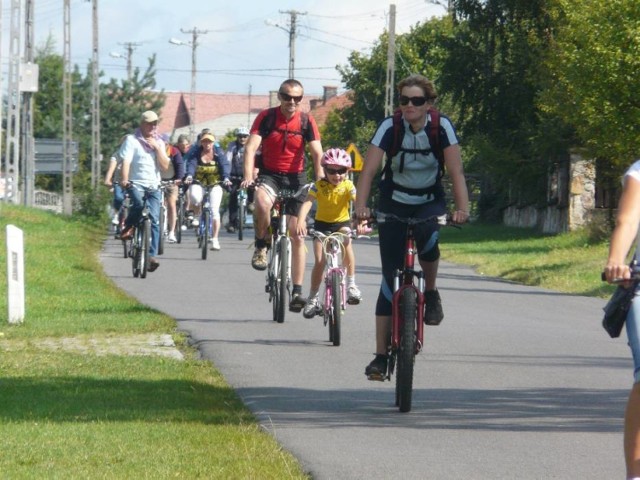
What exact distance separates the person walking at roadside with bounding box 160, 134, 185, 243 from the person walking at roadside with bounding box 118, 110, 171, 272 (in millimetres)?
727

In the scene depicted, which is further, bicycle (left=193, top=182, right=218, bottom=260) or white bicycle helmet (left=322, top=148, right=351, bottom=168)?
bicycle (left=193, top=182, right=218, bottom=260)

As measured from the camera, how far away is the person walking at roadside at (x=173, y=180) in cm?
2272

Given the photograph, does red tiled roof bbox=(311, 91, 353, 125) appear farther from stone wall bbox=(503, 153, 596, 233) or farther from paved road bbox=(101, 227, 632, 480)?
paved road bbox=(101, 227, 632, 480)

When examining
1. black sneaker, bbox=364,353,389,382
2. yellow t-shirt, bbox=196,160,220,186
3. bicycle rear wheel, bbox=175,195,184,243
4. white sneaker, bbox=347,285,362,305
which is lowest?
bicycle rear wheel, bbox=175,195,184,243

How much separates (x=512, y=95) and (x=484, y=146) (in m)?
3.93

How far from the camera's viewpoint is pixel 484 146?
1804 inches

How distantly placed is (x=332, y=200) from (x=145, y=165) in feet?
21.2

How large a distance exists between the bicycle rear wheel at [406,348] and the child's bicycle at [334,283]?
11.2 feet

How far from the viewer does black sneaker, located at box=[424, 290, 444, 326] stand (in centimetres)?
Result: 938

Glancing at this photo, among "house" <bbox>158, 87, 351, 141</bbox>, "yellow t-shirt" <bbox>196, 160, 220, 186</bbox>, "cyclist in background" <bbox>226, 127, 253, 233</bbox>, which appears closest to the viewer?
"cyclist in background" <bbox>226, 127, 253, 233</bbox>

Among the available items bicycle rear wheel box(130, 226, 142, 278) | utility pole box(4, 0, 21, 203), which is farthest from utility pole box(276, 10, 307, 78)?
bicycle rear wheel box(130, 226, 142, 278)

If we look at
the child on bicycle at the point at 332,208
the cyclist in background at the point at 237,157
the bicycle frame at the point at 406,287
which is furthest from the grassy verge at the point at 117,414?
the cyclist in background at the point at 237,157

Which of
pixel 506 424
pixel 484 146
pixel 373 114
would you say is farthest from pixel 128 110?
pixel 506 424

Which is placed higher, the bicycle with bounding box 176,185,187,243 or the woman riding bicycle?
the woman riding bicycle
